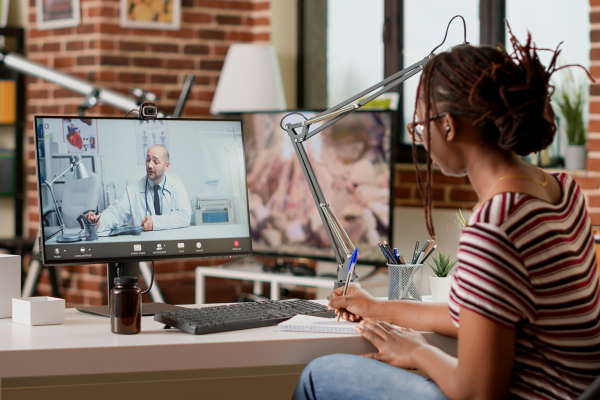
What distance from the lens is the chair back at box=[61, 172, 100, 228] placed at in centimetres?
149

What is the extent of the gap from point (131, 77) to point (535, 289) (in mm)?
2768

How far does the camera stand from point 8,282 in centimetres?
147

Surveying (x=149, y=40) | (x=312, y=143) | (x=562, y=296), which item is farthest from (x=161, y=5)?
(x=562, y=296)

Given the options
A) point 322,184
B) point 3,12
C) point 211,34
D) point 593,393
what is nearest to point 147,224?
point 593,393

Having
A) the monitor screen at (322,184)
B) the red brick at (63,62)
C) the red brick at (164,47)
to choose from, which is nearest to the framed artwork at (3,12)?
the red brick at (63,62)

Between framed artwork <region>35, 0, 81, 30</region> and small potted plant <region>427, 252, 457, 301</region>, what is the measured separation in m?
2.48

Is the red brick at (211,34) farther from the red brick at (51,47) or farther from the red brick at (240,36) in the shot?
the red brick at (51,47)

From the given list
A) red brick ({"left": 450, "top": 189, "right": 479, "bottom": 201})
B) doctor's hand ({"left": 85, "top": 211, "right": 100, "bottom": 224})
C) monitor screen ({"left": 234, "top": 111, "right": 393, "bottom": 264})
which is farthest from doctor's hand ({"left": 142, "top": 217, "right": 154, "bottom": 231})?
red brick ({"left": 450, "top": 189, "right": 479, "bottom": 201})

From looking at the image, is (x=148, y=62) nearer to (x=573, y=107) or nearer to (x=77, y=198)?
(x=573, y=107)

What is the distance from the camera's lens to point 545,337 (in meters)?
1.06

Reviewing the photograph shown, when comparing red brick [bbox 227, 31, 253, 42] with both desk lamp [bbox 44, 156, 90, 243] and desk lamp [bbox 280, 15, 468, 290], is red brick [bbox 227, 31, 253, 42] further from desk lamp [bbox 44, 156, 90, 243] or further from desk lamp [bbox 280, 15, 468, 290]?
desk lamp [bbox 44, 156, 90, 243]

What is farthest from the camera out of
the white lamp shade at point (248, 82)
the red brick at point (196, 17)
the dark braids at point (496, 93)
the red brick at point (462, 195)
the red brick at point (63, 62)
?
the red brick at point (196, 17)

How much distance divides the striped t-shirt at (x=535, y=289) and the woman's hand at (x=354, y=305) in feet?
1.10

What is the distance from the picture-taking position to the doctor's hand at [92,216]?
4.93 ft
